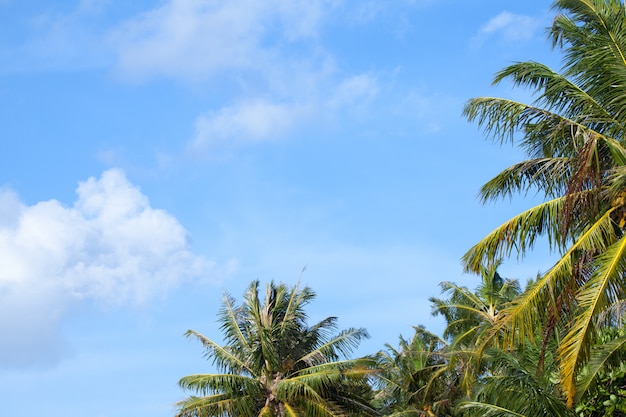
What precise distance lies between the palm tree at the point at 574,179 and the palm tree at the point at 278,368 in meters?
14.8

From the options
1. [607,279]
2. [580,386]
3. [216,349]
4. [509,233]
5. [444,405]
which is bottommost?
[580,386]

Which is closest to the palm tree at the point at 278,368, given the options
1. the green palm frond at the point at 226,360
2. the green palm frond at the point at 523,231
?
the green palm frond at the point at 226,360

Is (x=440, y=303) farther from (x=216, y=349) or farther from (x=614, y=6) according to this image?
(x=614, y=6)

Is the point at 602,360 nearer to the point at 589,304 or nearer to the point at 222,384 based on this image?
the point at 589,304

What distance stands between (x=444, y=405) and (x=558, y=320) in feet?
74.9

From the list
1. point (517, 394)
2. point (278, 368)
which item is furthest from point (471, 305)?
point (517, 394)

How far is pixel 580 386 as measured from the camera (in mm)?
14133

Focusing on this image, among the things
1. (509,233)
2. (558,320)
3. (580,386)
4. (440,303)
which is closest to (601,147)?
(509,233)

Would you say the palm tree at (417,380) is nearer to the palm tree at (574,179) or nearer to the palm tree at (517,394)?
the palm tree at (517,394)

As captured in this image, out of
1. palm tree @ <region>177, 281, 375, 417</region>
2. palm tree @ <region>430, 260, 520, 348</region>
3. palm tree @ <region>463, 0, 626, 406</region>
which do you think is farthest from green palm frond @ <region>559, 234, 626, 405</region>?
palm tree @ <region>430, 260, 520, 348</region>

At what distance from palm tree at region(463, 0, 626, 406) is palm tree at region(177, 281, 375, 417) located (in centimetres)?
1480

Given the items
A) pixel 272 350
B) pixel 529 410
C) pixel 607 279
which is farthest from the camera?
pixel 272 350

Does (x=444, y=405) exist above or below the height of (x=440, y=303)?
below

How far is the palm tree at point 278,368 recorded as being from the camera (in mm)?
28656
